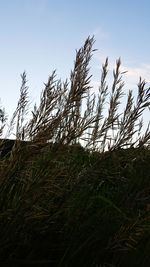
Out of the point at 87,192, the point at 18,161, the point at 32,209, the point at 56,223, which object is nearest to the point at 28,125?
the point at 18,161

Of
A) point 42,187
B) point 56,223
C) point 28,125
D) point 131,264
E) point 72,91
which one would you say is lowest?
point 131,264

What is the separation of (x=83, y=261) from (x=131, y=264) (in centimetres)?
28

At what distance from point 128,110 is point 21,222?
850mm

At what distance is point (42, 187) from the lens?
171 centimetres

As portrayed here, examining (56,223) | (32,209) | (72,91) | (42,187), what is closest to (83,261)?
(56,223)

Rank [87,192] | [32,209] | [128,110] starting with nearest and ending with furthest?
[32,209], [128,110], [87,192]

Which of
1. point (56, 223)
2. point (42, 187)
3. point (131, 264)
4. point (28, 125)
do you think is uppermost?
point (28, 125)

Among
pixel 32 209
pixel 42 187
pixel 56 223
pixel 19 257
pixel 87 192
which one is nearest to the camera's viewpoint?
pixel 42 187

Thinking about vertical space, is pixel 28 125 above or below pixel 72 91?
below

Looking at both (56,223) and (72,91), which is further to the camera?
(56,223)

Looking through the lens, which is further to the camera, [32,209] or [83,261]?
[83,261]

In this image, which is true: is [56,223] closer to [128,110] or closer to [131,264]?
[131,264]

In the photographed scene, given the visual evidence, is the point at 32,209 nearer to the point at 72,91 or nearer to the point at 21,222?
the point at 21,222

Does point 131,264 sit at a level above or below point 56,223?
below
